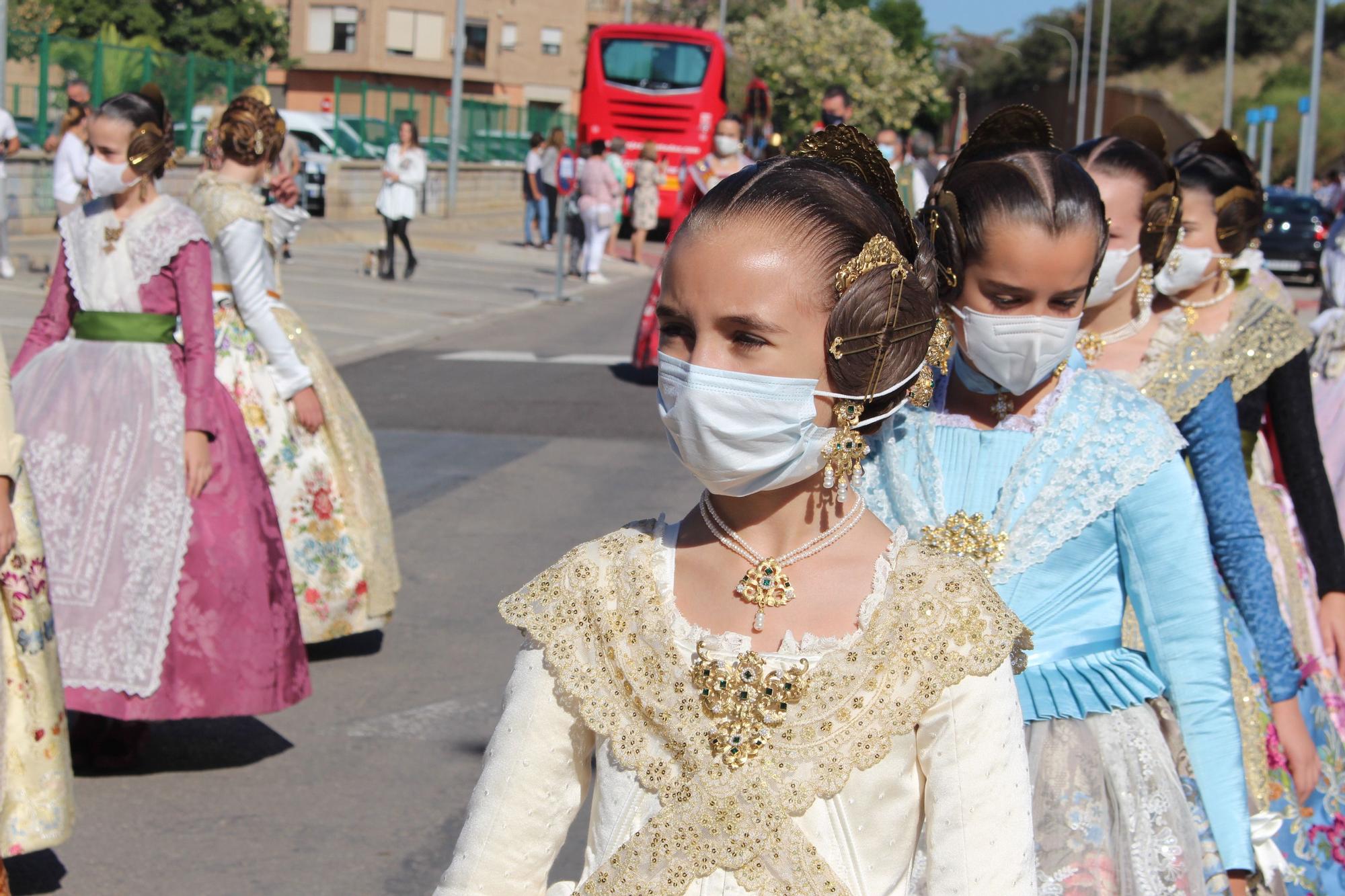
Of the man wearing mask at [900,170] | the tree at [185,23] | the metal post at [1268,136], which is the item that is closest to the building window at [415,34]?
the tree at [185,23]

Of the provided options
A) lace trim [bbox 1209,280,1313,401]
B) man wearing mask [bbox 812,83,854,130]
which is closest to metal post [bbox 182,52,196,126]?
man wearing mask [bbox 812,83,854,130]

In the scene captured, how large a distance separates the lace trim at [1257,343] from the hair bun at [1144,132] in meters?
0.44

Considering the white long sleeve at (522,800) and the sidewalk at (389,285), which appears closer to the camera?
the white long sleeve at (522,800)

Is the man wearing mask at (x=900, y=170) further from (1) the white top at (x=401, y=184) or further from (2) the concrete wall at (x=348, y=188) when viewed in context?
(2) the concrete wall at (x=348, y=188)

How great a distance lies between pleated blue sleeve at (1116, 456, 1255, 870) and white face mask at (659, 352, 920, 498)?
0.98 m

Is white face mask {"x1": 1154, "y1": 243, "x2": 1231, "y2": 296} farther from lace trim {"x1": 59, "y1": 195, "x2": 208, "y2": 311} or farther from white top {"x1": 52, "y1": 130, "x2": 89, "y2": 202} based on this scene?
white top {"x1": 52, "y1": 130, "x2": 89, "y2": 202}

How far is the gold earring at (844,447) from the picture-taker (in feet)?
6.26

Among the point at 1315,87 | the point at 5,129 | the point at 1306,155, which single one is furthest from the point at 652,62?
the point at 5,129

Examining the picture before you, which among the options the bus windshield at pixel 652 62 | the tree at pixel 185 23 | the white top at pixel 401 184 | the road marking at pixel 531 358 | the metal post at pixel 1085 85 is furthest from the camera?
the metal post at pixel 1085 85

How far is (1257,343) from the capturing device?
394cm

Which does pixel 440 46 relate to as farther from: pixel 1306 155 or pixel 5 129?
pixel 5 129

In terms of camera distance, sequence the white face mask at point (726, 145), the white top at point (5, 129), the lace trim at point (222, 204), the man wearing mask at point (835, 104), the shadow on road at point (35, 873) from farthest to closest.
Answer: the white top at point (5, 129)
the man wearing mask at point (835, 104)
the white face mask at point (726, 145)
the lace trim at point (222, 204)
the shadow on road at point (35, 873)

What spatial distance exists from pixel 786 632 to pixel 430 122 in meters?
38.3

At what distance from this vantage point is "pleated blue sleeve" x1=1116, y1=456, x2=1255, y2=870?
A: 272 centimetres
